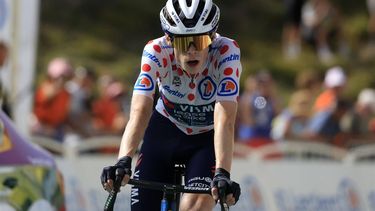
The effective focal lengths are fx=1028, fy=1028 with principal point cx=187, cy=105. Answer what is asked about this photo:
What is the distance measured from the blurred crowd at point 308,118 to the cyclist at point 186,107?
22.2 ft

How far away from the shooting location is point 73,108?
14.4m

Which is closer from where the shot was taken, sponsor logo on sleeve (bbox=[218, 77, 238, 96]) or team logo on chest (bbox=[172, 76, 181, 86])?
sponsor logo on sleeve (bbox=[218, 77, 238, 96])

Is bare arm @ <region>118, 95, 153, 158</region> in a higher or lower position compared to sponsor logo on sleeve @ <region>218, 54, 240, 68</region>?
lower

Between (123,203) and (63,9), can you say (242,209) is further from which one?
(63,9)

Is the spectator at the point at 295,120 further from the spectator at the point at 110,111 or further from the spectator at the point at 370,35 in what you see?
the spectator at the point at 370,35

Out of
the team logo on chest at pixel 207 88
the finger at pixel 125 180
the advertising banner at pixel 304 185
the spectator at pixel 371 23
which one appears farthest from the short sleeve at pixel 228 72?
the spectator at pixel 371 23

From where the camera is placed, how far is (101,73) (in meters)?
23.0

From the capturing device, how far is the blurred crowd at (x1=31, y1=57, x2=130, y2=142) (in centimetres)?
1384

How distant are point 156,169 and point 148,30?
60.6 feet

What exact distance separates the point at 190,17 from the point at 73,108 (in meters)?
7.94

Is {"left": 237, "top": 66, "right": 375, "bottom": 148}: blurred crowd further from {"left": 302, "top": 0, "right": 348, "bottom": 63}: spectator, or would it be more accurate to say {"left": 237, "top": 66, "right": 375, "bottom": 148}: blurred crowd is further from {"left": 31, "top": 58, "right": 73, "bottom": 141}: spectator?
{"left": 302, "top": 0, "right": 348, "bottom": 63}: spectator

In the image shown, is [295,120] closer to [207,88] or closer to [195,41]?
[207,88]

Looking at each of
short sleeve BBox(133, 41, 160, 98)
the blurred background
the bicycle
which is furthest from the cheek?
the blurred background

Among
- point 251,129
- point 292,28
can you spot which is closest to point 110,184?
point 251,129
